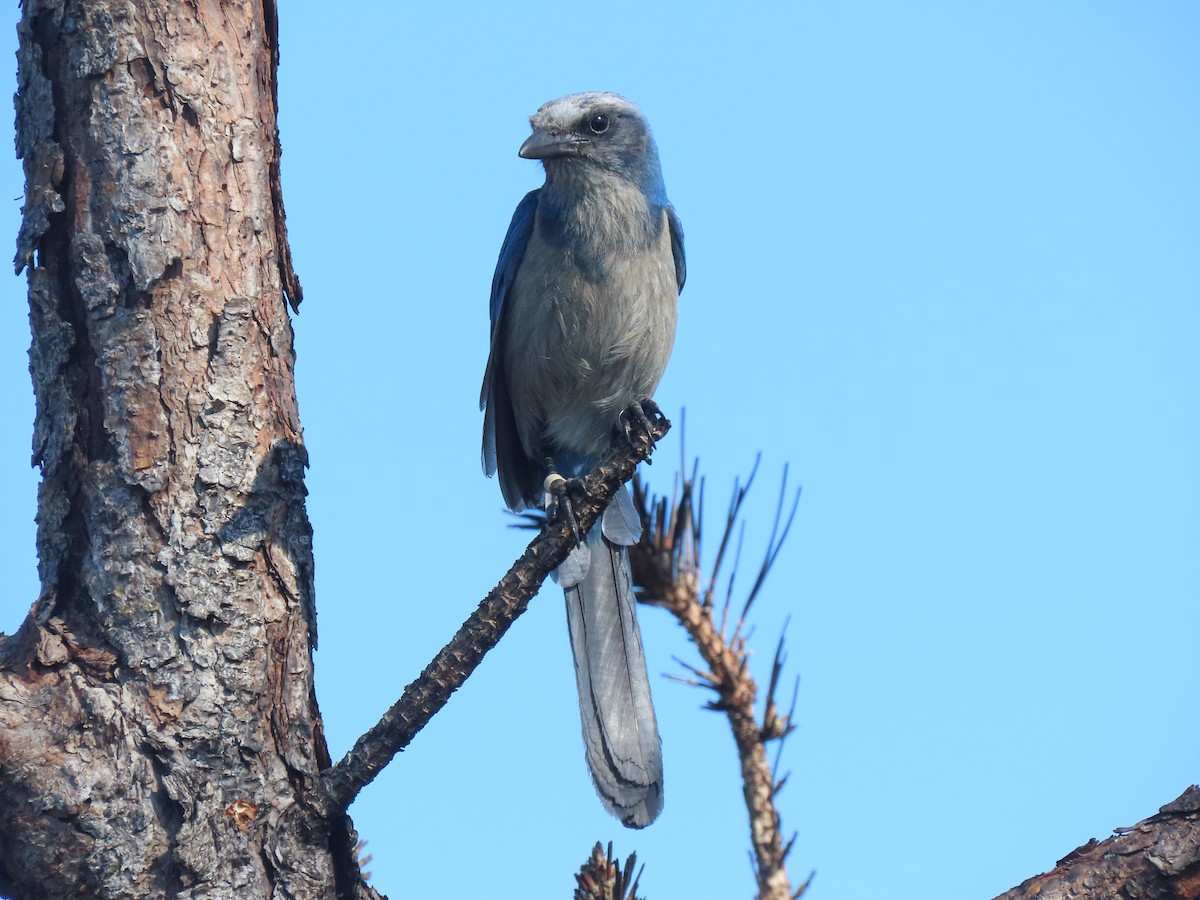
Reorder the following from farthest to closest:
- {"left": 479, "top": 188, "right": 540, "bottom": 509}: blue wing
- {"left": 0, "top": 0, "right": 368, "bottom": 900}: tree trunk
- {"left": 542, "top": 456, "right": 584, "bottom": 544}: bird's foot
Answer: {"left": 479, "top": 188, "right": 540, "bottom": 509}: blue wing, {"left": 542, "top": 456, "right": 584, "bottom": 544}: bird's foot, {"left": 0, "top": 0, "right": 368, "bottom": 900}: tree trunk

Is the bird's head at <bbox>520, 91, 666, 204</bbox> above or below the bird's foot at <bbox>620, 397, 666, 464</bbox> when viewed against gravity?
above

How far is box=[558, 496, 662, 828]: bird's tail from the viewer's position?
391 centimetres

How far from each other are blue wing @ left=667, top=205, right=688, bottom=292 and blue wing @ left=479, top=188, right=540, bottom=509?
1.89 feet

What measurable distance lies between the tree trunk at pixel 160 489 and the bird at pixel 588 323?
1209mm

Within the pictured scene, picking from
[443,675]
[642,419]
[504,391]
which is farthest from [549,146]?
[443,675]

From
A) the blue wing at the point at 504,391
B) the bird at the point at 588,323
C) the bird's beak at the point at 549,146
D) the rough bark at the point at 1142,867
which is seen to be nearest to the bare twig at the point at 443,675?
the bird at the point at 588,323

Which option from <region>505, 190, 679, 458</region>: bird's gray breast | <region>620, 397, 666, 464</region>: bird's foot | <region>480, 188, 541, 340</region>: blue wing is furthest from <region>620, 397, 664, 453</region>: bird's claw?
<region>480, 188, 541, 340</region>: blue wing

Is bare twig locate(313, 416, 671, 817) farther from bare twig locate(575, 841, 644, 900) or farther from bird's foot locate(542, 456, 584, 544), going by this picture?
bare twig locate(575, 841, 644, 900)

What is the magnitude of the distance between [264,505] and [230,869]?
994 millimetres

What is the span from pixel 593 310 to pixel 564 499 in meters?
1.17

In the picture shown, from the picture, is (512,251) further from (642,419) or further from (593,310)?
(642,419)

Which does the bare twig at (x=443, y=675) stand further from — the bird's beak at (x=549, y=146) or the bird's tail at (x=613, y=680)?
the bird's beak at (x=549, y=146)

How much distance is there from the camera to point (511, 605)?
319 centimetres

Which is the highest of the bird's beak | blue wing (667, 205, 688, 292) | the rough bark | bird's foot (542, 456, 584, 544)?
the bird's beak
